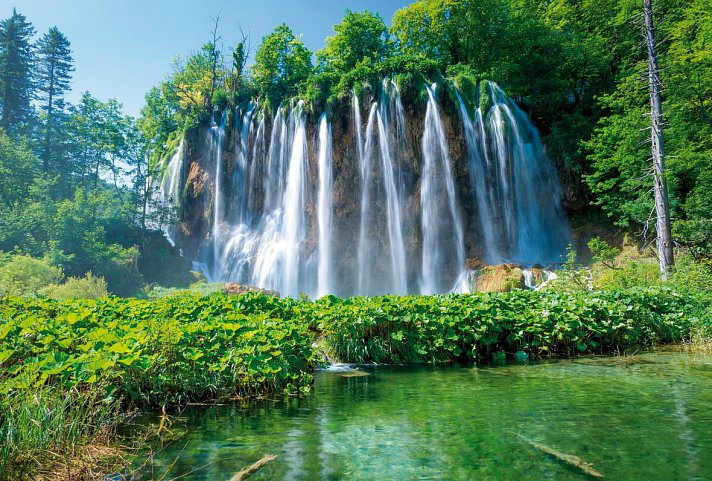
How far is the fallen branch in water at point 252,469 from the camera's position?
2797 millimetres

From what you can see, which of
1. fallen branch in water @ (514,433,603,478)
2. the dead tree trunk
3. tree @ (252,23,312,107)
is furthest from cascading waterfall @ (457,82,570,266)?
fallen branch in water @ (514,433,603,478)

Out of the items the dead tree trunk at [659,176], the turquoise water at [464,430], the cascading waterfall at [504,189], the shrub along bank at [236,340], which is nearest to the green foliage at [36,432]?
the shrub along bank at [236,340]

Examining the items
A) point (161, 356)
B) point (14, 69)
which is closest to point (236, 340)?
point (161, 356)

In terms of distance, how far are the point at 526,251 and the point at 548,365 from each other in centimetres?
1750

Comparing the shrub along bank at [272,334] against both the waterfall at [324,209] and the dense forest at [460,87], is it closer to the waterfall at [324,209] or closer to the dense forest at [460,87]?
the dense forest at [460,87]

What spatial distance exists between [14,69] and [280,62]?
102 feet

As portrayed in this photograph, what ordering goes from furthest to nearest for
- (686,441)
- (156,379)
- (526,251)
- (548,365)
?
(526,251), (548,365), (156,379), (686,441)

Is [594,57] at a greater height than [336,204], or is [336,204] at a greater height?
[594,57]

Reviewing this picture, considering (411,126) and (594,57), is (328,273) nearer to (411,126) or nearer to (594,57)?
(411,126)

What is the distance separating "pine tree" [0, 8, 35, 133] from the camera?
4300cm

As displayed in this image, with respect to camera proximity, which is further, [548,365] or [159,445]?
[548,365]

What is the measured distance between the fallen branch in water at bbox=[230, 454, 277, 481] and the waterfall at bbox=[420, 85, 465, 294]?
775 inches

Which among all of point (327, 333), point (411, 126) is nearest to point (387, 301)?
point (327, 333)

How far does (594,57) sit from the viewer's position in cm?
2498
